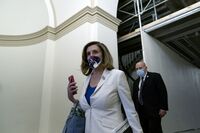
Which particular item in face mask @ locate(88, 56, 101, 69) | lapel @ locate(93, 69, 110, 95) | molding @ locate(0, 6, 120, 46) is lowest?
lapel @ locate(93, 69, 110, 95)

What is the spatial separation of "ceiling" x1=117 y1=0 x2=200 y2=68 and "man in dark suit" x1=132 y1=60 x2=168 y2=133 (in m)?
1.37

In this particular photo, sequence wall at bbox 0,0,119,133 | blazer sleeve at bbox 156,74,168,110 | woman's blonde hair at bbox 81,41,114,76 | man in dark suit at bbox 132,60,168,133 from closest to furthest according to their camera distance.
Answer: woman's blonde hair at bbox 81,41,114,76, man in dark suit at bbox 132,60,168,133, blazer sleeve at bbox 156,74,168,110, wall at bbox 0,0,119,133

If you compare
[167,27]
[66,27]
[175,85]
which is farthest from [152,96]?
[66,27]

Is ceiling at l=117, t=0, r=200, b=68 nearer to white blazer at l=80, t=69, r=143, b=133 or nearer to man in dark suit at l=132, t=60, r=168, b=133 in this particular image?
man in dark suit at l=132, t=60, r=168, b=133

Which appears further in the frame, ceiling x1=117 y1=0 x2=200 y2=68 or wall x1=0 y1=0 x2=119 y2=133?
ceiling x1=117 y1=0 x2=200 y2=68

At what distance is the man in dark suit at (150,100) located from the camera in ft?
7.94

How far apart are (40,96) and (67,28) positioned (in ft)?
4.36

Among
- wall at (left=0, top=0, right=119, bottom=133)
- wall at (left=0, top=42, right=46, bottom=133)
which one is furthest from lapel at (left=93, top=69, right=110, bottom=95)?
wall at (left=0, top=42, right=46, bottom=133)

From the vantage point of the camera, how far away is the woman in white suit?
1188mm

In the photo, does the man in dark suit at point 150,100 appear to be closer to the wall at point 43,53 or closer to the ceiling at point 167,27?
the wall at point 43,53

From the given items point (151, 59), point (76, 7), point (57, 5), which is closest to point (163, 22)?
point (151, 59)

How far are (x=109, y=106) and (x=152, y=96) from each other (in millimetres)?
1493

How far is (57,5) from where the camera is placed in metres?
4.26

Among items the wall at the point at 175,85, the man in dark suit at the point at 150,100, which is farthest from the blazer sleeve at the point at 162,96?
the wall at the point at 175,85
